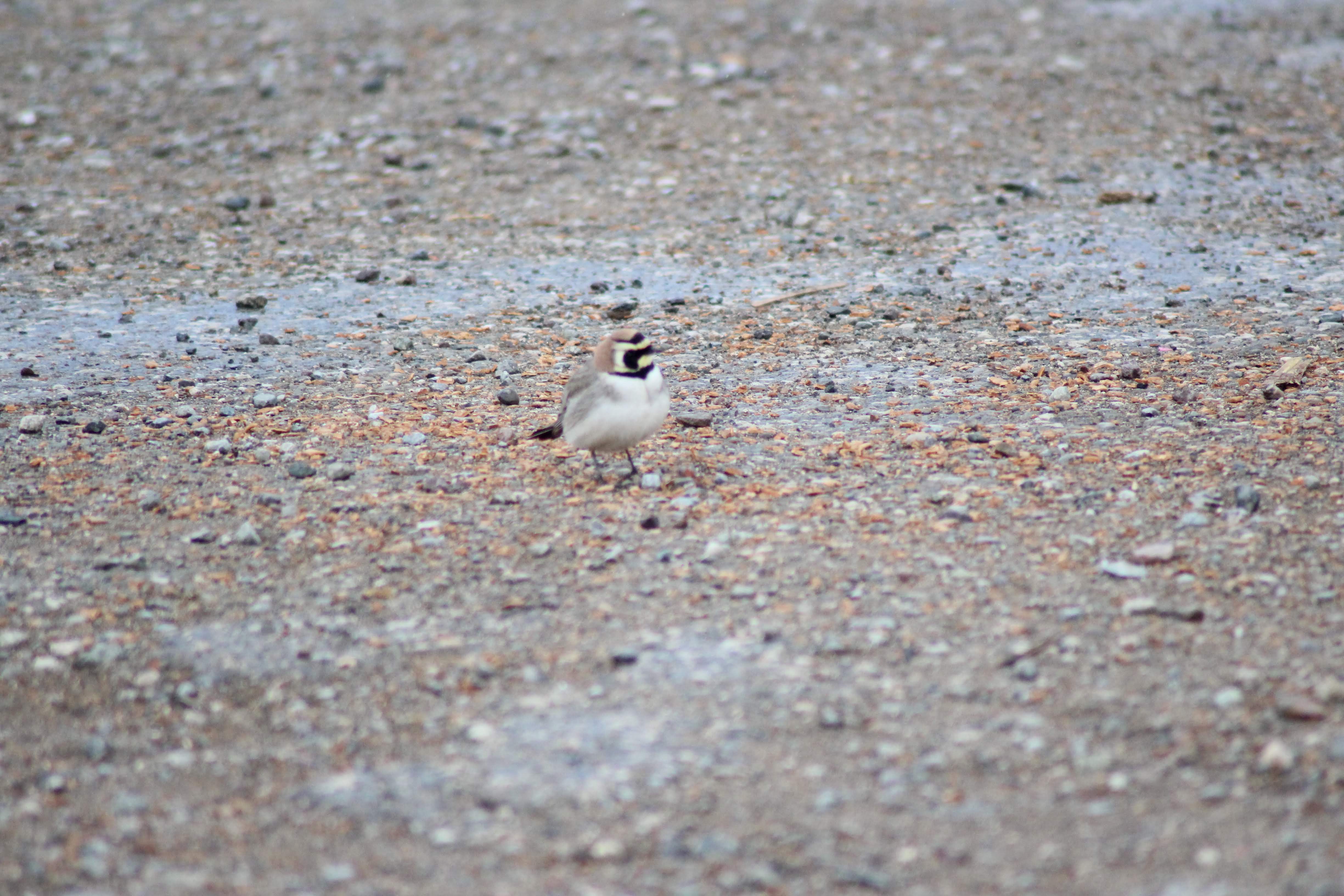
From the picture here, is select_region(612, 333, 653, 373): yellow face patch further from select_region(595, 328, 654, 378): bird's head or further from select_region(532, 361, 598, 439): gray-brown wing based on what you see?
select_region(532, 361, 598, 439): gray-brown wing

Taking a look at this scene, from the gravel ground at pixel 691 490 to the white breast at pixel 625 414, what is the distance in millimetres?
298

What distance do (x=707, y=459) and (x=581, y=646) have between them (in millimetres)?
2159

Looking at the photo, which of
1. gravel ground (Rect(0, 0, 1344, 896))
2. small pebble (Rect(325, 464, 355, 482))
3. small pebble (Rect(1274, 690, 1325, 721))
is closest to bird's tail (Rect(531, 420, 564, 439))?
gravel ground (Rect(0, 0, 1344, 896))

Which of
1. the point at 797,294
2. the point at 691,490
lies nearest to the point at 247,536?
the point at 691,490

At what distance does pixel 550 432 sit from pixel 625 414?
2.72 ft

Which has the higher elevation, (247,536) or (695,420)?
(247,536)

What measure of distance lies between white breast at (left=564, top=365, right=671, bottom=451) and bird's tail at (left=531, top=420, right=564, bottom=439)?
37 cm

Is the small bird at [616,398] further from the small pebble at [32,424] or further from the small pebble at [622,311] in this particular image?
the small pebble at [32,424]

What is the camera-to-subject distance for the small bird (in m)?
6.35

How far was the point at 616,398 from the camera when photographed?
6.33 m

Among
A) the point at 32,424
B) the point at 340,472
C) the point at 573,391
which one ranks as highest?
the point at 573,391

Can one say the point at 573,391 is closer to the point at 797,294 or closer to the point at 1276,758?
the point at 797,294

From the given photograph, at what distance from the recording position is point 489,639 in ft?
16.7

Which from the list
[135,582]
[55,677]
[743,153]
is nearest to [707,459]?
[135,582]
